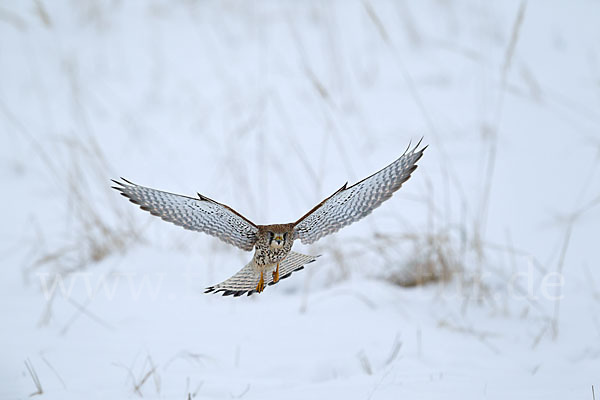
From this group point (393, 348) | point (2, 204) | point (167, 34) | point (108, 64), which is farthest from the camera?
point (167, 34)

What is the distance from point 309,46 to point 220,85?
1230mm

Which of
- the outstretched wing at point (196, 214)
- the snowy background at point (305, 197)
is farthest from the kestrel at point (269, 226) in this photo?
the snowy background at point (305, 197)

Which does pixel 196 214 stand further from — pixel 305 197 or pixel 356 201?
pixel 305 197

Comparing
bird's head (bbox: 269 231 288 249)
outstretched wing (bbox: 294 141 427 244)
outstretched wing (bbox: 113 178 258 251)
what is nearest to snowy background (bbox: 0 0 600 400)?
outstretched wing (bbox: 294 141 427 244)

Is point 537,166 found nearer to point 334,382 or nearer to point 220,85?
point 334,382

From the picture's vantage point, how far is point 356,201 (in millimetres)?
1385

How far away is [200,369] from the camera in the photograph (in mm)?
2607

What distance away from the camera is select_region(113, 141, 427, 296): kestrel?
112cm

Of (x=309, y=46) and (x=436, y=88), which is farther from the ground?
(x=309, y=46)

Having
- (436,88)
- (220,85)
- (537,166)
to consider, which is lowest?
(537,166)

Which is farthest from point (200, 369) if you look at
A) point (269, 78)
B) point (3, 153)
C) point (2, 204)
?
point (269, 78)

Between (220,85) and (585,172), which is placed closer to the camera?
(585,172)

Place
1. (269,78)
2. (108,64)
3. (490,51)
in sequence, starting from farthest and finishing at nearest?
(108,64)
(269,78)
(490,51)

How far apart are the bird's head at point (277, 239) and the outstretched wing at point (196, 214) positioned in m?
0.09
